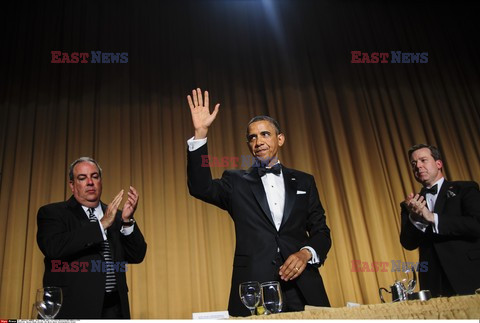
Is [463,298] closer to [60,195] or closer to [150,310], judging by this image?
[150,310]

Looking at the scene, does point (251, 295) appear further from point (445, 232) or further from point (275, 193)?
point (445, 232)

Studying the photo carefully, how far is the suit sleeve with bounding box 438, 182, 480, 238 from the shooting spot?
2332mm

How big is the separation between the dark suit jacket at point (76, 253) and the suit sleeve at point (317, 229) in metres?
0.97

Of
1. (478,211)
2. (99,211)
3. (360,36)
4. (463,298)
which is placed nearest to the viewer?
(463,298)

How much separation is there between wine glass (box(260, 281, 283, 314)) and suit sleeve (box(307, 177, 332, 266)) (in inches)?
23.6

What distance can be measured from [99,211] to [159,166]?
77.9 inches

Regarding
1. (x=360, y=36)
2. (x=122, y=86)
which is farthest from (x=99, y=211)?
(x=360, y=36)

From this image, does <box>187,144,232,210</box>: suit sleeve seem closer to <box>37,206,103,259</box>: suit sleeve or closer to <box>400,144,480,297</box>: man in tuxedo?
<box>37,206,103,259</box>: suit sleeve

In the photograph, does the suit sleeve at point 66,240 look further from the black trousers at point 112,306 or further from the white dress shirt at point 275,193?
the white dress shirt at point 275,193

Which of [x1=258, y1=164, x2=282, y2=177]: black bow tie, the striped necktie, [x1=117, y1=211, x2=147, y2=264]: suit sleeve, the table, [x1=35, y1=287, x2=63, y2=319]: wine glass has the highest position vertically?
[x1=258, y1=164, x2=282, y2=177]: black bow tie

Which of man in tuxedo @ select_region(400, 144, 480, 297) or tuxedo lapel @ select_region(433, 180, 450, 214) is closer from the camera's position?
man in tuxedo @ select_region(400, 144, 480, 297)

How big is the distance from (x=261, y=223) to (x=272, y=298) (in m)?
0.68

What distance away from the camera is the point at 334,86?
17.9 feet

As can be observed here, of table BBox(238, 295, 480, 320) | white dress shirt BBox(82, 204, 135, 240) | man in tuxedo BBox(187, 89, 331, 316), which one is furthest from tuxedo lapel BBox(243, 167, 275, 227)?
table BBox(238, 295, 480, 320)
